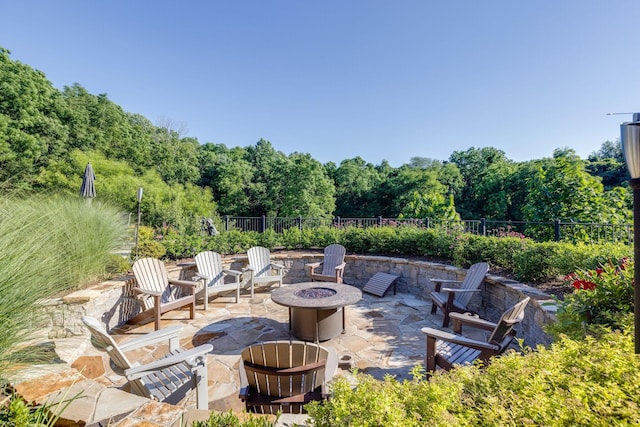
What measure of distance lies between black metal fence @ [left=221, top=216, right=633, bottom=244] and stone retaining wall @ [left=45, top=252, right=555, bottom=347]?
53.6 inches

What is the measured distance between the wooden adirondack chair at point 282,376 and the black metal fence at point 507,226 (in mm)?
4982

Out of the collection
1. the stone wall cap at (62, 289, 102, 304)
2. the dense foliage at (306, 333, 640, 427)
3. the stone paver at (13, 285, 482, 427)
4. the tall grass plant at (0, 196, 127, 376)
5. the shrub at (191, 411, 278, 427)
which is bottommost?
the stone paver at (13, 285, 482, 427)

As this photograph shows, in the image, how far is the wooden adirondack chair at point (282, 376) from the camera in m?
1.98

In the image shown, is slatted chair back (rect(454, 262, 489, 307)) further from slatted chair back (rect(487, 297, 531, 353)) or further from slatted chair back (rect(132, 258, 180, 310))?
slatted chair back (rect(132, 258, 180, 310))

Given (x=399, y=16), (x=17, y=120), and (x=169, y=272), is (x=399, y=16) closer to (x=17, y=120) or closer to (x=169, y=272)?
(x=169, y=272)

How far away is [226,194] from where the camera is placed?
20250 millimetres

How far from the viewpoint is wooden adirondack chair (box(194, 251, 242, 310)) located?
189 inches

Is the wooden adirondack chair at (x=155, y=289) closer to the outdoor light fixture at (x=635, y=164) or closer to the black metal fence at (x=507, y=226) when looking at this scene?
the black metal fence at (x=507, y=226)

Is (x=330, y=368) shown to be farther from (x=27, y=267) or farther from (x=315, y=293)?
(x=27, y=267)

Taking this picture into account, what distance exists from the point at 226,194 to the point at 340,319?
1794 cm

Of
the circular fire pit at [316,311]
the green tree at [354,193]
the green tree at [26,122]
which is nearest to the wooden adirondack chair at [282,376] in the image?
the circular fire pit at [316,311]

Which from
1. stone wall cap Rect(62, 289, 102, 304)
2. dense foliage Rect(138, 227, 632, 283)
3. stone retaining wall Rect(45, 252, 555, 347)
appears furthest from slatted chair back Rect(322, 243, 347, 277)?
stone wall cap Rect(62, 289, 102, 304)

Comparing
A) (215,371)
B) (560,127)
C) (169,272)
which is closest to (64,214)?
(169,272)

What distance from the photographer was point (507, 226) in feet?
20.5
